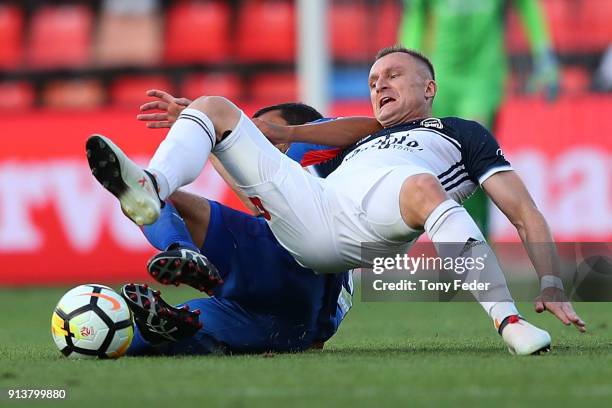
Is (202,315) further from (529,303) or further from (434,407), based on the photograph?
(529,303)

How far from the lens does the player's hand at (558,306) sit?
4648 mm

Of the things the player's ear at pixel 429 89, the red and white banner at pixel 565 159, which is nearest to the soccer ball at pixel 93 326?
the player's ear at pixel 429 89

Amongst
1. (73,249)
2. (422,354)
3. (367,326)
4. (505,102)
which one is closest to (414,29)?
(505,102)

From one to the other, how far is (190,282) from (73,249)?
7314 mm

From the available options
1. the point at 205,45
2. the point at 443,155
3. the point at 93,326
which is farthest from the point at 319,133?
the point at 205,45

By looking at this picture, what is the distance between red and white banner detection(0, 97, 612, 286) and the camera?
1108cm

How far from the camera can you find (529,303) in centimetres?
957

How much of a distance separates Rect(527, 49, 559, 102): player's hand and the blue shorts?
6.68 meters

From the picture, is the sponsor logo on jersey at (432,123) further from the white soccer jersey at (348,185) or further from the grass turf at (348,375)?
the grass turf at (348,375)

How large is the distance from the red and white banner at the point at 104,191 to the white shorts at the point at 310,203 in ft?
20.6

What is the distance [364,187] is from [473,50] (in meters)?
6.53

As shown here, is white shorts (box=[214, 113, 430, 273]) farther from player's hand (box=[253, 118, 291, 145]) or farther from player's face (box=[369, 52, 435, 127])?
player's face (box=[369, 52, 435, 127])

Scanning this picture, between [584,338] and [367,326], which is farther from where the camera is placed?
[367,326]

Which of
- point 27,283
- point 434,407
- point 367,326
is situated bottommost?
point 27,283
